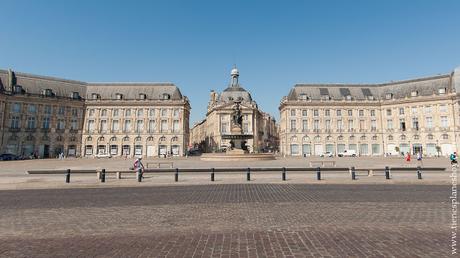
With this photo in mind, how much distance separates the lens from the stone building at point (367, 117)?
6800 cm

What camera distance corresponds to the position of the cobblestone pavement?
17.7ft

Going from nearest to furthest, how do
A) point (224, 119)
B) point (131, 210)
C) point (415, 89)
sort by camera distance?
point (131, 210) → point (415, 89) → point (224, 119)

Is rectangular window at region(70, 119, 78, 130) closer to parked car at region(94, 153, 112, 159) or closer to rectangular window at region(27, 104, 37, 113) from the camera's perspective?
rectangular window at region(27, 104, 37, 113)

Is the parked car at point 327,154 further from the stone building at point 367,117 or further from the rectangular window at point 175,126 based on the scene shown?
the rectangular window at point 175,126

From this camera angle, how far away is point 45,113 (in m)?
66.9

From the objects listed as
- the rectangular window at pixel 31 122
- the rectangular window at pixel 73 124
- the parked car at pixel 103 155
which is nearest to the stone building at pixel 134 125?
the parked car at pixel 103 155

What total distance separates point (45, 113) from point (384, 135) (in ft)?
310

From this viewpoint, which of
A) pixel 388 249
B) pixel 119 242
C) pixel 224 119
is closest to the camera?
pixel 388 249

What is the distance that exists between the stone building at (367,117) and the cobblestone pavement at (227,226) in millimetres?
65674

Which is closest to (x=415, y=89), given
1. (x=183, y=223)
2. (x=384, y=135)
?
(x=384, y=135)

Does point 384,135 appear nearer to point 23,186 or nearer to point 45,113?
point 23,186

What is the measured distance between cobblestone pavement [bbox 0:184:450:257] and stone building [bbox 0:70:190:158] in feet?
203

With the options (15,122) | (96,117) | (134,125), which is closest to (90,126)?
(96,117)

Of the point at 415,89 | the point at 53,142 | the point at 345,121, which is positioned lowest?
the point at 53,142
